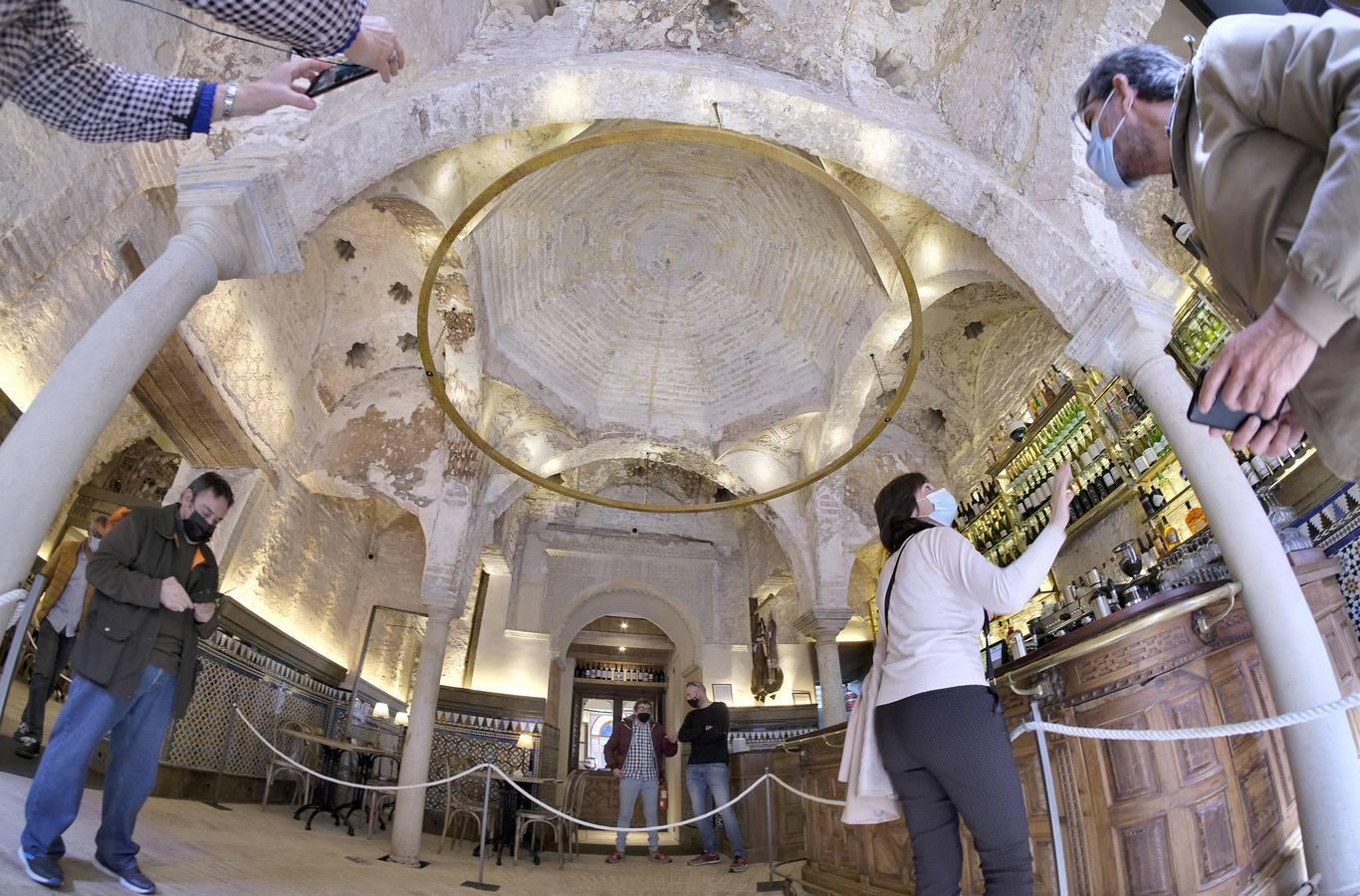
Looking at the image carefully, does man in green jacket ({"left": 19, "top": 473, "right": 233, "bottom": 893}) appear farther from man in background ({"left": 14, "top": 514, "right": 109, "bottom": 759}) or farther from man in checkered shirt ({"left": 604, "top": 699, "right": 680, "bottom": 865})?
man in checkered shirt ({"left": 604, "top": 699, "right": 680, "bottom": 865})

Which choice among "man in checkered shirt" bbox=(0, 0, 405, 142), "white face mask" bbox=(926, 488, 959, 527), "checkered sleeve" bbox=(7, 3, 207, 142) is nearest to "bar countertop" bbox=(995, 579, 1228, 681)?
"white face mask" bbox=(926, 488, 959, 527)

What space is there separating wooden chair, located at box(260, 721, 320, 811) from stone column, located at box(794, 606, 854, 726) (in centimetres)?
711

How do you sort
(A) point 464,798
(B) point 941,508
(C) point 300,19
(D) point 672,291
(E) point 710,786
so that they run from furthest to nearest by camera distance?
1. (D) point 672,291
2. (A) point 464,798
3. (E) point 710,786
4. (B) point 941,508
5. (C) point 300,19

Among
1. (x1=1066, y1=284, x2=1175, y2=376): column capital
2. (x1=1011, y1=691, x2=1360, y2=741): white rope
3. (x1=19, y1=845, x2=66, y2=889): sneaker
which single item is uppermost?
(x1=1066, y1=284, x2=1175, y2=376): column capital

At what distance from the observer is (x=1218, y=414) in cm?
143

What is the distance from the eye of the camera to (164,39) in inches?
244

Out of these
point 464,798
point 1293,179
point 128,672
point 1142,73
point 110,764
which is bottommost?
point 464,798

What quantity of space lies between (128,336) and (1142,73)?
5449mm

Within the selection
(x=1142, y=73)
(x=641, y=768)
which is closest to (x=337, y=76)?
(x=1142, y=73)

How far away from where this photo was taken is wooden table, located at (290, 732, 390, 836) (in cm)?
918

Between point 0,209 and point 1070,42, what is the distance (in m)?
8.72

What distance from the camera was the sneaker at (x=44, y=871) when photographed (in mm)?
3297

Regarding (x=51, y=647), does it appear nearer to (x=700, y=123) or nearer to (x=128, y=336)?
(x=128, y=336)

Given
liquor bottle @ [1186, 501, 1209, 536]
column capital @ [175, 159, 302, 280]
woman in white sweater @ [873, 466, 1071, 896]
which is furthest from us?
liquor bottle @ [1186, 501, 1209, 536]
